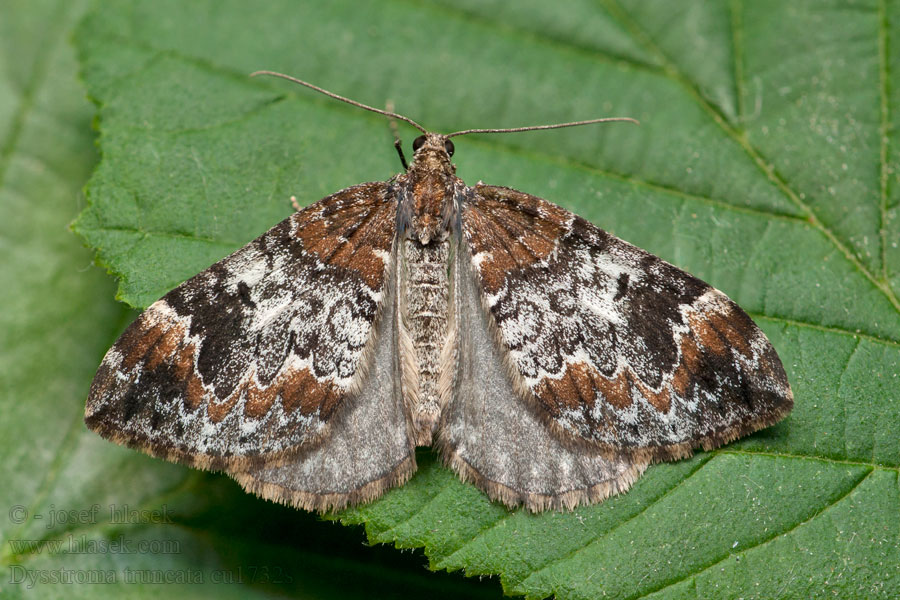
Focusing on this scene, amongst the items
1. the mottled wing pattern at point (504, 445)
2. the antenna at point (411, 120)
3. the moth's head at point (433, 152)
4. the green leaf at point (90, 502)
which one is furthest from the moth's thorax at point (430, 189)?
the green leaf at point (90, 502)

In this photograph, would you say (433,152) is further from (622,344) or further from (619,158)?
(622,344)

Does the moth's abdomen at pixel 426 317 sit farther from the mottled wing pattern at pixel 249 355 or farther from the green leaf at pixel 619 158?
the green leaf at pixel 619 158

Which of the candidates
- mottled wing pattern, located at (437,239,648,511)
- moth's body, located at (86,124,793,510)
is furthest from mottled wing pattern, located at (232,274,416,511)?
mottled wing pattern, located at (437,239,648,511)

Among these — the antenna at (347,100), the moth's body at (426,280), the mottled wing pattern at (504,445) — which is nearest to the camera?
the mottled wing pattern at (504,445)

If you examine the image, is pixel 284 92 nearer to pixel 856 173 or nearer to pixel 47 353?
pixel 47 353

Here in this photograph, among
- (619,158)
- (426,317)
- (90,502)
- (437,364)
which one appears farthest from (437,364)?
(90,502)

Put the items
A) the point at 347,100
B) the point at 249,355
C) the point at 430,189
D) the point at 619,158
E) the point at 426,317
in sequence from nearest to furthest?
the point at 249,355 < the point at 426,317 < the point at 430,189 < the point at 347,100 < the point at 619,158
